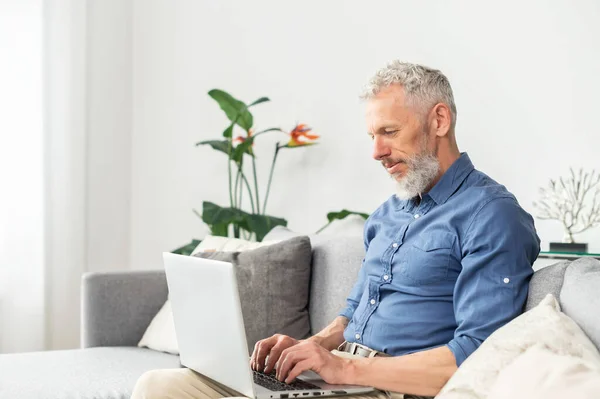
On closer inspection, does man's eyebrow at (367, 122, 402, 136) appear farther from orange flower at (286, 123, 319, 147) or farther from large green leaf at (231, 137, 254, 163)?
large green leaf at (231, 137, 254, 163)

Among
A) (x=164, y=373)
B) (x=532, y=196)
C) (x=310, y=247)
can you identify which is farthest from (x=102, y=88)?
(x=164, y=373)

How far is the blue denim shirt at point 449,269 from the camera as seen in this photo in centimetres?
155

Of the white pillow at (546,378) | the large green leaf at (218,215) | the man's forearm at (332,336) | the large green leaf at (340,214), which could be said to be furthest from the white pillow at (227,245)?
the white pillow at (546,378)

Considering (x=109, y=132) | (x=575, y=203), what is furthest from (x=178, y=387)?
(x=109, y=132)

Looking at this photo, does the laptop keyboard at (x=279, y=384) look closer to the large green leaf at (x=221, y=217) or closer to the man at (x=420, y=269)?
the man at (x=420, y=269)

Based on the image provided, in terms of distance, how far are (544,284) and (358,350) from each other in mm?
450

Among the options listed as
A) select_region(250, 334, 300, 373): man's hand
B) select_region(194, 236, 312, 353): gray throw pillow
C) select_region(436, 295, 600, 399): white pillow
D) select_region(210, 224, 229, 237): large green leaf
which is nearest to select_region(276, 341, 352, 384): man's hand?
select_region(250, 334, 300, 373): man's hand

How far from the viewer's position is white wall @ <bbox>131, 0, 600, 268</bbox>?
267 centimetres

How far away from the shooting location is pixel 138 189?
427 centimetres

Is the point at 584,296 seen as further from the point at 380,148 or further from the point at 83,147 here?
the point at 83,147

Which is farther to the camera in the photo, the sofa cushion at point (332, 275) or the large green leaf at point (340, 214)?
the large green leaf at point (340, 214)

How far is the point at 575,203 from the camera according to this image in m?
2.55

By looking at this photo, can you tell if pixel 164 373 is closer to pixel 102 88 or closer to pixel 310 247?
pixel 310 247

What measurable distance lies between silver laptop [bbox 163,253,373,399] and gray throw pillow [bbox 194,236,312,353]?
80 centimetres
